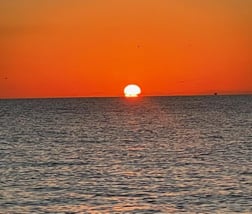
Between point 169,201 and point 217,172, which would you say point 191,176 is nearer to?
point 217,172

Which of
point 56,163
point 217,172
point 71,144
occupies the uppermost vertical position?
point 71,144

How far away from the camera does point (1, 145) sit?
75.0 m

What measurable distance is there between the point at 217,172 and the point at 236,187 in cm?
Answer: 753

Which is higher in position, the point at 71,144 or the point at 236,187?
A: the point at 71,144

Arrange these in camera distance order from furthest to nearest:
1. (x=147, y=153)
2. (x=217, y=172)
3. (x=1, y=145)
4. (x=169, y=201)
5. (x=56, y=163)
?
1. (x=1, y=145)
2. (x=147, y=153)
3. (x=56, y=163)
4. (x=217, y=172)
5. (x=169, y=201)

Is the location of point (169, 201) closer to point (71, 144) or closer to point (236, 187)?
point (236, 187)

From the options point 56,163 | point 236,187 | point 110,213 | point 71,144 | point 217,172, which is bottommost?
point 110,213

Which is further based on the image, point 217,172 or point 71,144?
point 71,144

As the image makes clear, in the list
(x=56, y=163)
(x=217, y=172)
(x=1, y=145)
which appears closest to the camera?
(x=217, y=172)

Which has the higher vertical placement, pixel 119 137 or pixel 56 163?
pixel 119 137

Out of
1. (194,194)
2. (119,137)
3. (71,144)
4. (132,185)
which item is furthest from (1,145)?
(194,194)

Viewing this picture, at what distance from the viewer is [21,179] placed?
146ft

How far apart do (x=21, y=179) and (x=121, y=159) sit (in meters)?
15.0

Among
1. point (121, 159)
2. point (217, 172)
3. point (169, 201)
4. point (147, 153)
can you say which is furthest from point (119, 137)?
point (169, 201)
